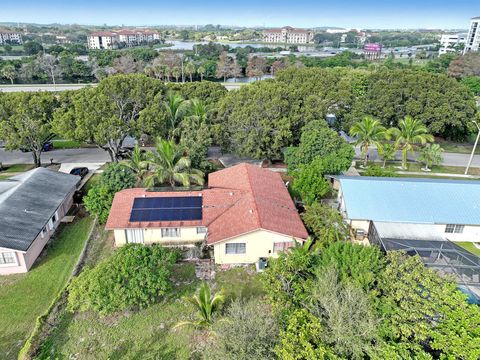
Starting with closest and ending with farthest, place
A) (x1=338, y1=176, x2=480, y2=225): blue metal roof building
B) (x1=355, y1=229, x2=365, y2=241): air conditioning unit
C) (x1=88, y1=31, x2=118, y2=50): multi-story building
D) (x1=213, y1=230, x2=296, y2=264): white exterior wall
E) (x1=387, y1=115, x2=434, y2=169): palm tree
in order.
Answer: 1. (x1=213, y1=230, x2=296, y2=264): white exterior wall
2. (x1=338, y1=176, x2=480, y2=225): blue metal roof building
3. (x1=355, y1=229, x2=365, y2=241): air conditioning unit
4. (x1=387, y1=115, x2=434, y2=169): palm tree
5. (x1=88, y1=31, x2=118, y2=50): multi-story building

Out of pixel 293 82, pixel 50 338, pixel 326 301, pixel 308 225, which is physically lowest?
pixel 50 338

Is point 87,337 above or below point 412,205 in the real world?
below

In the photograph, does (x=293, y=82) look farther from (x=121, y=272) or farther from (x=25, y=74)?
(x=25, y=74)

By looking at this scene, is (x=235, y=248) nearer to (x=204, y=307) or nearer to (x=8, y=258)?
(x=204, y=307)

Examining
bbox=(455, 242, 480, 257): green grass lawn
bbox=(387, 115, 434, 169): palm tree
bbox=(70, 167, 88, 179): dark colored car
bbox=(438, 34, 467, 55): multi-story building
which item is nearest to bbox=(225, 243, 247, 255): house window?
bbox=(455, 242, 480, 257): green grass lawn

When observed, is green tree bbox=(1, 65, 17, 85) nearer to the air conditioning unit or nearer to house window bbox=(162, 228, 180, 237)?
house window bbox=(162, 228, 180, 237)

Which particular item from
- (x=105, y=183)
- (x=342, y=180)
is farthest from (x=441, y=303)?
(x=105, y=183)

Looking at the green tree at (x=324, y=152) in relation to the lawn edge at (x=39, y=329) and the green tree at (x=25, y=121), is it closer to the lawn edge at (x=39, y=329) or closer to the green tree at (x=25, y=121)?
the lawn edge at (x=39, y=329)
